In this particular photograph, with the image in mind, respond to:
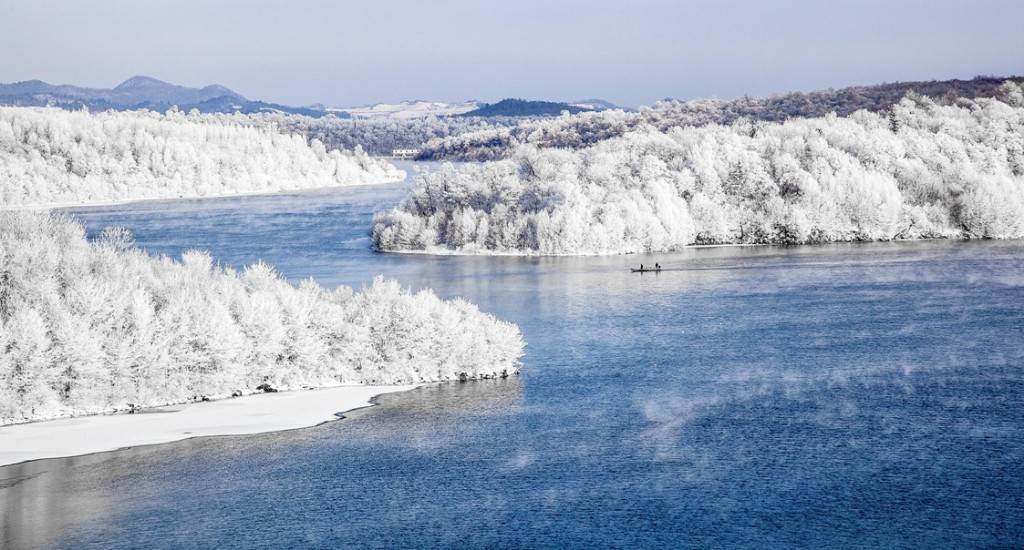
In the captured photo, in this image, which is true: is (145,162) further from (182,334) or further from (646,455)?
(646,455)

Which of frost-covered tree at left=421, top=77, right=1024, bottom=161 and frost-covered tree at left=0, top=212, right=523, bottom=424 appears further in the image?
frost-covered tree at left=421, top=77, right=1024, bottom=161

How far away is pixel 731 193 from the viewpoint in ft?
248

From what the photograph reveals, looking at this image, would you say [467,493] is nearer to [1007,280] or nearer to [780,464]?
[780,464]

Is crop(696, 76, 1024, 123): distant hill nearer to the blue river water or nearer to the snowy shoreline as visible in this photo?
the blue river water

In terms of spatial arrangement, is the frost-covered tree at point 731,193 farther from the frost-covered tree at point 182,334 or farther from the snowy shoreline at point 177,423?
the snowy shoreline at point 177,423

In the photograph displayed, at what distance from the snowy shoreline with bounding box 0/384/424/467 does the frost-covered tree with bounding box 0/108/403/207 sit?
7941cm

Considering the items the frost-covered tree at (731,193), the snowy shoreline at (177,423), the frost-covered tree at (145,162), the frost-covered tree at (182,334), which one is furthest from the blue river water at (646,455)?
the frost-covered tree at (145,162)

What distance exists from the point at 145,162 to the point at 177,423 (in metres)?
100

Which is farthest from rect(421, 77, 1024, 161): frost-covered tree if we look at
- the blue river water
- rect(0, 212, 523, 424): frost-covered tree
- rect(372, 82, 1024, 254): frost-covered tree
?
rect(0, 212, 523, 424): frost-covered tree

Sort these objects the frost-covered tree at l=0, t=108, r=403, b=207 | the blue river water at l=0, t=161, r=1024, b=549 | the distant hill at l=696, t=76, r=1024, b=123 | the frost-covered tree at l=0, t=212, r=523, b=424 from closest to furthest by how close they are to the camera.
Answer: the blue river water at l=0, t=161, r=1024, b=549, the frost-covered tree at l=0, t=212, r=523, b=424, the distant hill at l=696, t=76, r=1024, b=123, the frost-covered tree at l=0, t=108, r=403, b=207

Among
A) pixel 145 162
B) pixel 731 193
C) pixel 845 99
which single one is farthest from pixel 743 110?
pixel 145 162

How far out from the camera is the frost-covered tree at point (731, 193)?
69188 millimetres

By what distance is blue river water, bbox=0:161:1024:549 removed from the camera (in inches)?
874

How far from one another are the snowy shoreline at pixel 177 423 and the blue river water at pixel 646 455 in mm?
731
